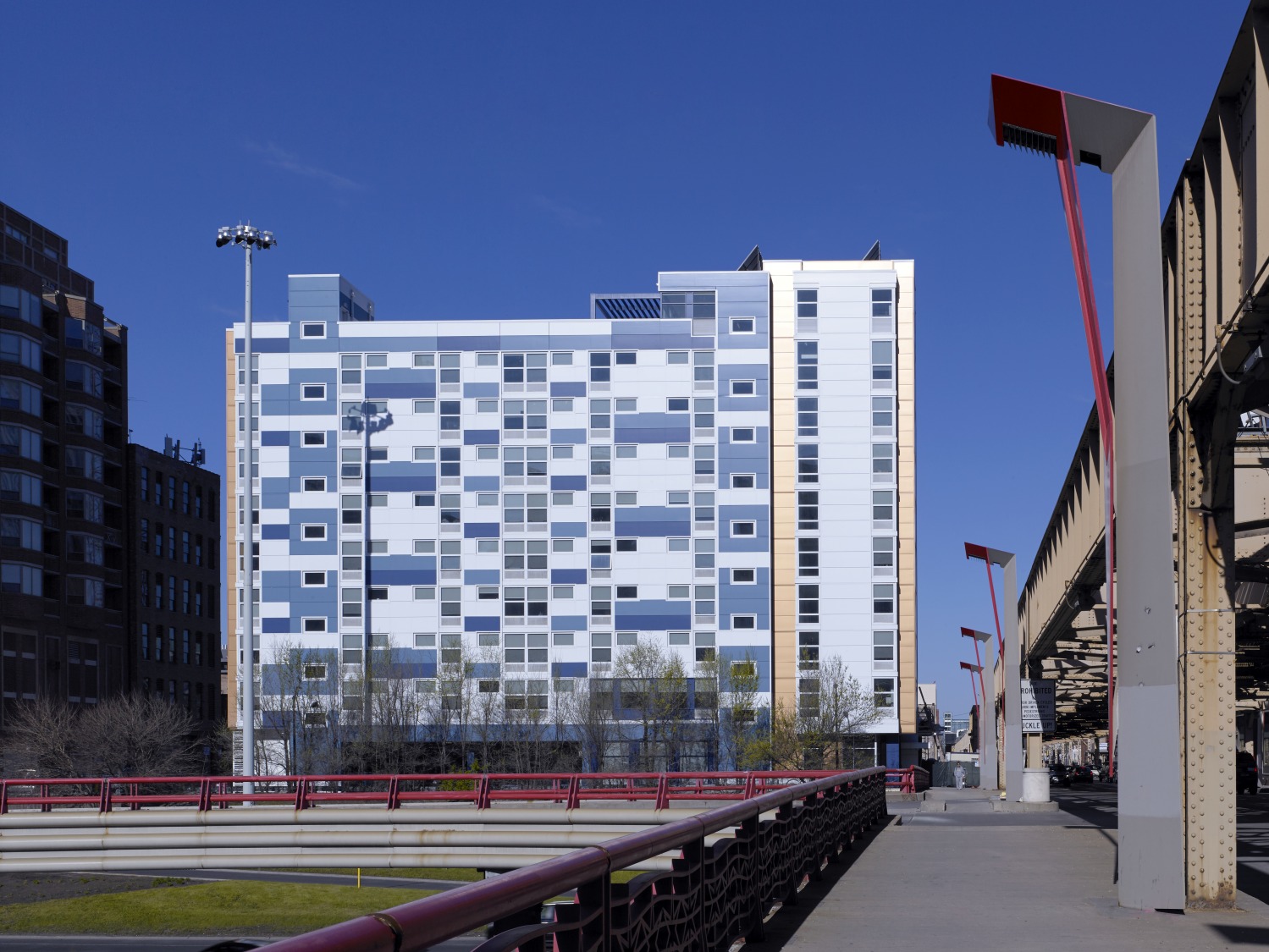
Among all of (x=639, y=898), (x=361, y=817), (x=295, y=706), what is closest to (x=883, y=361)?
(x=295, y=706)

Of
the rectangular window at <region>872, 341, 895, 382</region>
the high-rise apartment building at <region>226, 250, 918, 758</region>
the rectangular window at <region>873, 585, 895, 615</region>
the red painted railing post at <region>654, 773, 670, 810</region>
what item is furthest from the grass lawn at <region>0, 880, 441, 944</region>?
the rectangular window at <region>872, 341, 895, 382</region>

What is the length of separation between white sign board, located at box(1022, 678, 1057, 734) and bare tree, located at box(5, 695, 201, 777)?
46800 millimetres

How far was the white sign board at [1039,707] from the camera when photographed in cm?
3869

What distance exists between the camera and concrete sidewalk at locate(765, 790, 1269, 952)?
36.6 feet

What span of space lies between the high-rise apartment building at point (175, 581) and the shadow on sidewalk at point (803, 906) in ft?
315

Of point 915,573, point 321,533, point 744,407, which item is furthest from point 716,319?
point 321,533

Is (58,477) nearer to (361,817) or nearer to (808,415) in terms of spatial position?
(808,415)

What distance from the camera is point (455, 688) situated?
316 ft

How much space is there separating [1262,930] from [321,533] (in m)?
93.2

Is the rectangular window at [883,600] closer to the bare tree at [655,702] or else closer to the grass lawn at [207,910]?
the bare tree at [655,702]

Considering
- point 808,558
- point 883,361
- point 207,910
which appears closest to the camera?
point 207,910

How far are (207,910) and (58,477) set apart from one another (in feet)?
249

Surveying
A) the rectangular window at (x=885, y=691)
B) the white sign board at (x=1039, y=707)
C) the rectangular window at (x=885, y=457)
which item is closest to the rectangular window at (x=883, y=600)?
the rectangular window at (x=885, y=691)

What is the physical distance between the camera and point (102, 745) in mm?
77000
